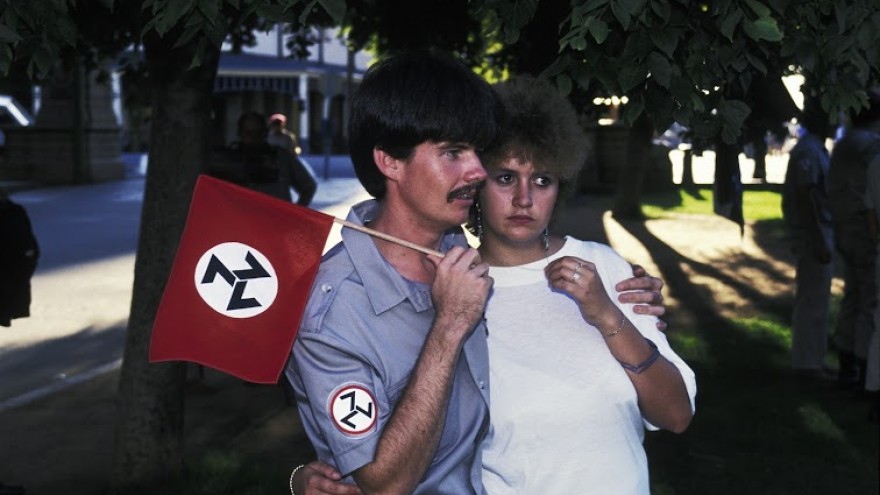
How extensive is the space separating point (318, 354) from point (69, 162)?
1078 inches

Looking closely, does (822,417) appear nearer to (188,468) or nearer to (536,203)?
(188,468)

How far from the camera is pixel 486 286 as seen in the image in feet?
8.20

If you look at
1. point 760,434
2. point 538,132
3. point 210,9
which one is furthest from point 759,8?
point 760,434

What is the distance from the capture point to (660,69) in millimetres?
3176

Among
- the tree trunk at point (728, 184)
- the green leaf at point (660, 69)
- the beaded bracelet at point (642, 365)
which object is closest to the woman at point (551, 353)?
the beaded bracelet at point (642, 365)

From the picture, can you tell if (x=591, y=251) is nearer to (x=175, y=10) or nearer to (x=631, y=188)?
(x=175, y=10)

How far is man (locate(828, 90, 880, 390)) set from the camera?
8.43 m

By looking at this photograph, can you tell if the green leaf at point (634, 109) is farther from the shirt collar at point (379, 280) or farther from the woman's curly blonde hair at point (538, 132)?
the shirt collar at point (379, 280)

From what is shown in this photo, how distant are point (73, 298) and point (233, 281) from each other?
10337 mm

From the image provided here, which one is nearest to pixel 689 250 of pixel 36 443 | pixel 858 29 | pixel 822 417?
pixel 822 417

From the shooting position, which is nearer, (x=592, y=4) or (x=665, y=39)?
(x=592, y=4)

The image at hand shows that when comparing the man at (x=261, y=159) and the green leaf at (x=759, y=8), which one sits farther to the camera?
the man at (x=261, y=159)

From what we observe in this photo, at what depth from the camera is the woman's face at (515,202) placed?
3.01 meters

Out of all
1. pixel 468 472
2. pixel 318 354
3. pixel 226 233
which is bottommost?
pixel 468 472
